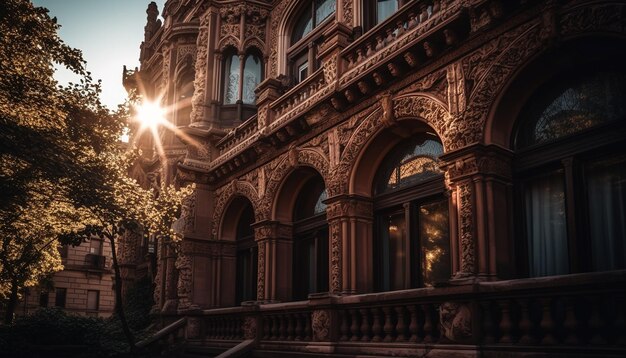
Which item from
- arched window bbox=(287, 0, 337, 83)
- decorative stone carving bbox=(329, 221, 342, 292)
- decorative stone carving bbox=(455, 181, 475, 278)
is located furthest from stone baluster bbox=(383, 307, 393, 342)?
arched window bbox=(287, 0, 337, 83)

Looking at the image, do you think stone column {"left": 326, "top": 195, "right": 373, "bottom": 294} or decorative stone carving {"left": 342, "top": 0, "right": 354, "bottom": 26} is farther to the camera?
decorative stone carving {"left": 342, "top": 0, "right": 354, "bottom": 26}

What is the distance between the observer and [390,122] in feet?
38.3

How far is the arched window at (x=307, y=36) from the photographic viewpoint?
17.3 m

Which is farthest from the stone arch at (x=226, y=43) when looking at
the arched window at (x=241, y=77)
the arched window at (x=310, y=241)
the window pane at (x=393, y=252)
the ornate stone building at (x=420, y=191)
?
the window pane at (x=393, y=252)

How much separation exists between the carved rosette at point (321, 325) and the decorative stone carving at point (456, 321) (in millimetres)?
3120

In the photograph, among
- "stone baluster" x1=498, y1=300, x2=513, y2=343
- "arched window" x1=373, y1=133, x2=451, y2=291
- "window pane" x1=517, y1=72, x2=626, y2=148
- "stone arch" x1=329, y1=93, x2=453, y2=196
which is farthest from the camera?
"arched window" x1=373, y1=133, x2=451, y2=291

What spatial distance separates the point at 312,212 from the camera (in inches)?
609

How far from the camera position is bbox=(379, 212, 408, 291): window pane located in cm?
1187

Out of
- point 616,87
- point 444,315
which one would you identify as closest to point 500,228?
point 444,315

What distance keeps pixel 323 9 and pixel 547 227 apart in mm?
10810

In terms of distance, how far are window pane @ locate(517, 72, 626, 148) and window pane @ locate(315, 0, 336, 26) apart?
882 centimetres

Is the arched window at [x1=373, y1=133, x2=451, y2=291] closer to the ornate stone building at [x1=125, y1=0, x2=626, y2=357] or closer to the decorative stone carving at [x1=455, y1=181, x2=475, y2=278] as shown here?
the ornate stone building at [x1=125, y1=0, x2=626, y2=357]

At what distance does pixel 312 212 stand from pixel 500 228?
6803mm

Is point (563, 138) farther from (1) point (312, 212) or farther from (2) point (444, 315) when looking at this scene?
(1) point (312, 212)
